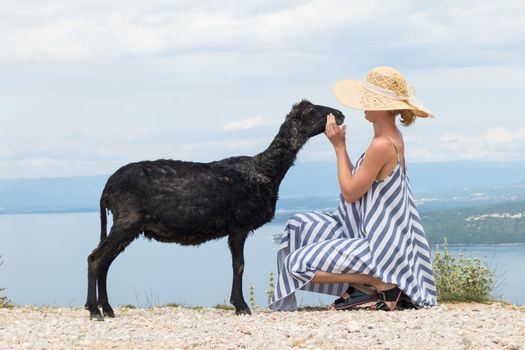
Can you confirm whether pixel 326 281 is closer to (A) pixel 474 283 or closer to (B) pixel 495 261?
(A) pixel 474 283

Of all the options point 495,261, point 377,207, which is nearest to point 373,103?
point 377,207

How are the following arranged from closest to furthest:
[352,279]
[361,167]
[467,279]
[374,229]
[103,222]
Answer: [361,167] → [374,229] → [352,279] → [103,222] → [467,279]

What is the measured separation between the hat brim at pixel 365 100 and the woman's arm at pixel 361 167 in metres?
0.34

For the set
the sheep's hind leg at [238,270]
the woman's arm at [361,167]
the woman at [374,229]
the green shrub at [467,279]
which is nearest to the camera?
the woman's arm at [361,167]

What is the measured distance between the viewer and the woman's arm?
9438 mm

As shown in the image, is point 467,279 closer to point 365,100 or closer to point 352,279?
point 352,279

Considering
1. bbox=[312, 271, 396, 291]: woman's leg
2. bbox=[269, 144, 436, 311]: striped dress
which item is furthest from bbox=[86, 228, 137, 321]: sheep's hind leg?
bbox=[312, 271, 396, 291]: woman's leg

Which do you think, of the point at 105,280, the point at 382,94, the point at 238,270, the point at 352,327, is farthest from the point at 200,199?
the point at 352,327

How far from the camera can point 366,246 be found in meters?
9.72

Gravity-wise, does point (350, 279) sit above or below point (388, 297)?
above

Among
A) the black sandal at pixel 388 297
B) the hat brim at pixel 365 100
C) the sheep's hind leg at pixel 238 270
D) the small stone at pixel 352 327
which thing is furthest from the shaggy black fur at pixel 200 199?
the small stone at pixel 352 327

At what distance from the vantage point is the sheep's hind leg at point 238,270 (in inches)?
397

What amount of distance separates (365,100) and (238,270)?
2436 millimetres

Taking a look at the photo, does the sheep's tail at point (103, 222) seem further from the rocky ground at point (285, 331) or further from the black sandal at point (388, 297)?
the black sandal at point (388, 297)
